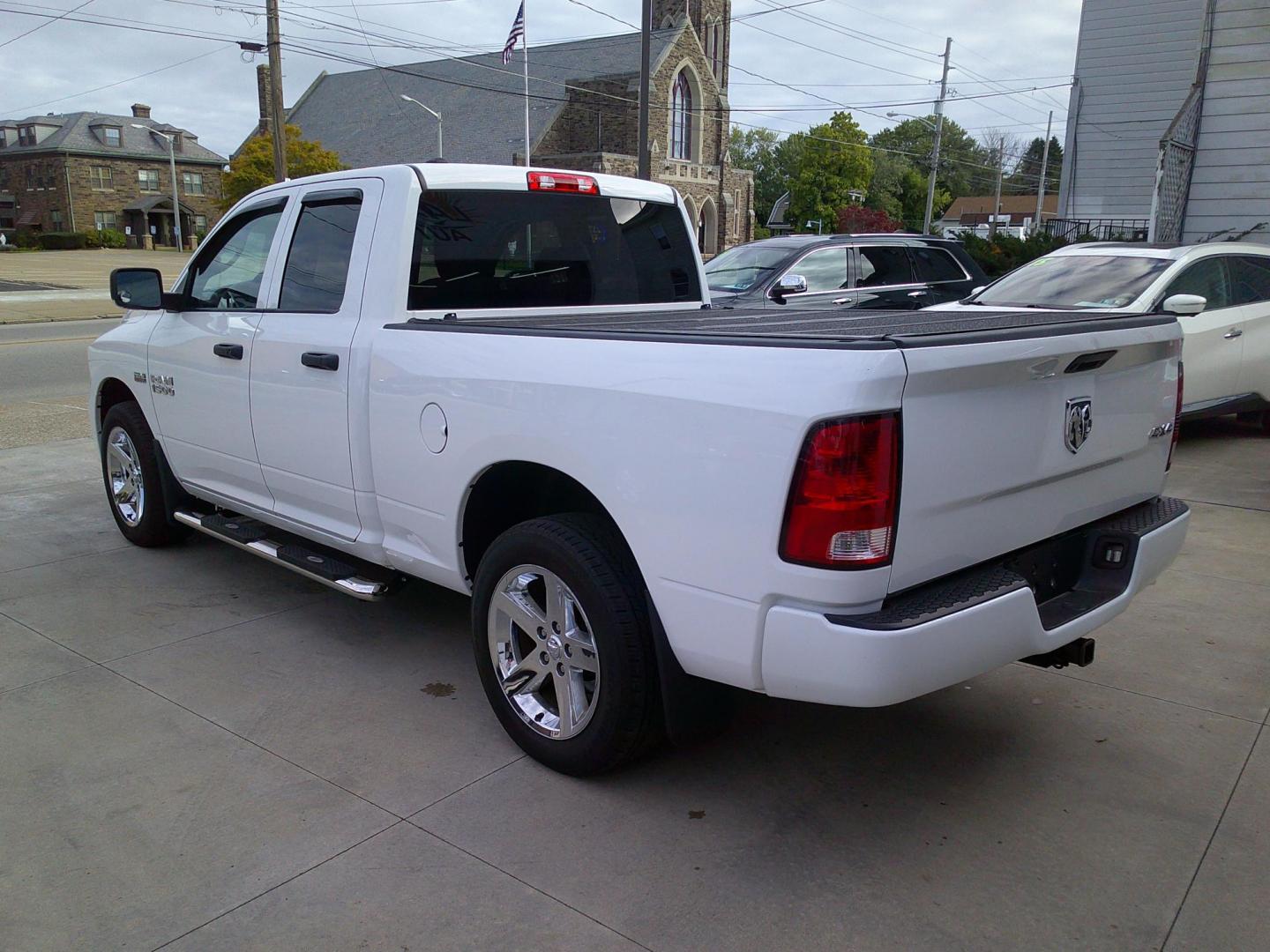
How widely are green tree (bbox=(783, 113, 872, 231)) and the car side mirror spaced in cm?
6704

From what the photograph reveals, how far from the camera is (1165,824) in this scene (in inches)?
125

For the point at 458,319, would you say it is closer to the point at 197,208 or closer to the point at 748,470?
the point at 748,470

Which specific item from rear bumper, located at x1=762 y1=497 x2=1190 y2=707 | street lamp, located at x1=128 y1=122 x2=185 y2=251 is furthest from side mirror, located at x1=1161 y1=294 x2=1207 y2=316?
street lamp, located at x1=128 y1=122 x2=185 y2=251

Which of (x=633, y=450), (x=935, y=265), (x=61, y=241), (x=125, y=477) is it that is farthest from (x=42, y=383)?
(x=61, y=241)

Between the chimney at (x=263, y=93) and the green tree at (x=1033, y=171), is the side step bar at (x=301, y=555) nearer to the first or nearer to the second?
the chimney at (x=263, y=93)

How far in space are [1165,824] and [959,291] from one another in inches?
405

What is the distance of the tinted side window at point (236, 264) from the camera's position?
15.7 feet

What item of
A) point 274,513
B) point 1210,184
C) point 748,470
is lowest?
point 274,513

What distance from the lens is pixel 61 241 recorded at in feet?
216

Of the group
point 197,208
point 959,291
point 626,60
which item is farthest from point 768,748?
point 197,208

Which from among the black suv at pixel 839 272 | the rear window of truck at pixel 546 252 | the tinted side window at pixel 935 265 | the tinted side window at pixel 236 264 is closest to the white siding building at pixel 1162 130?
the tinted side window at pixel 935 265

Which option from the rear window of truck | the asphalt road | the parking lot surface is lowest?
the asphalt road

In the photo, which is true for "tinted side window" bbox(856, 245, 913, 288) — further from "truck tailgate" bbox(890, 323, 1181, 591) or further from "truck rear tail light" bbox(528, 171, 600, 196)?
"truck tailgate" bbox(890, 323, 1181, 591)

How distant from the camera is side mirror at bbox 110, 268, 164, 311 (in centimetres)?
527
